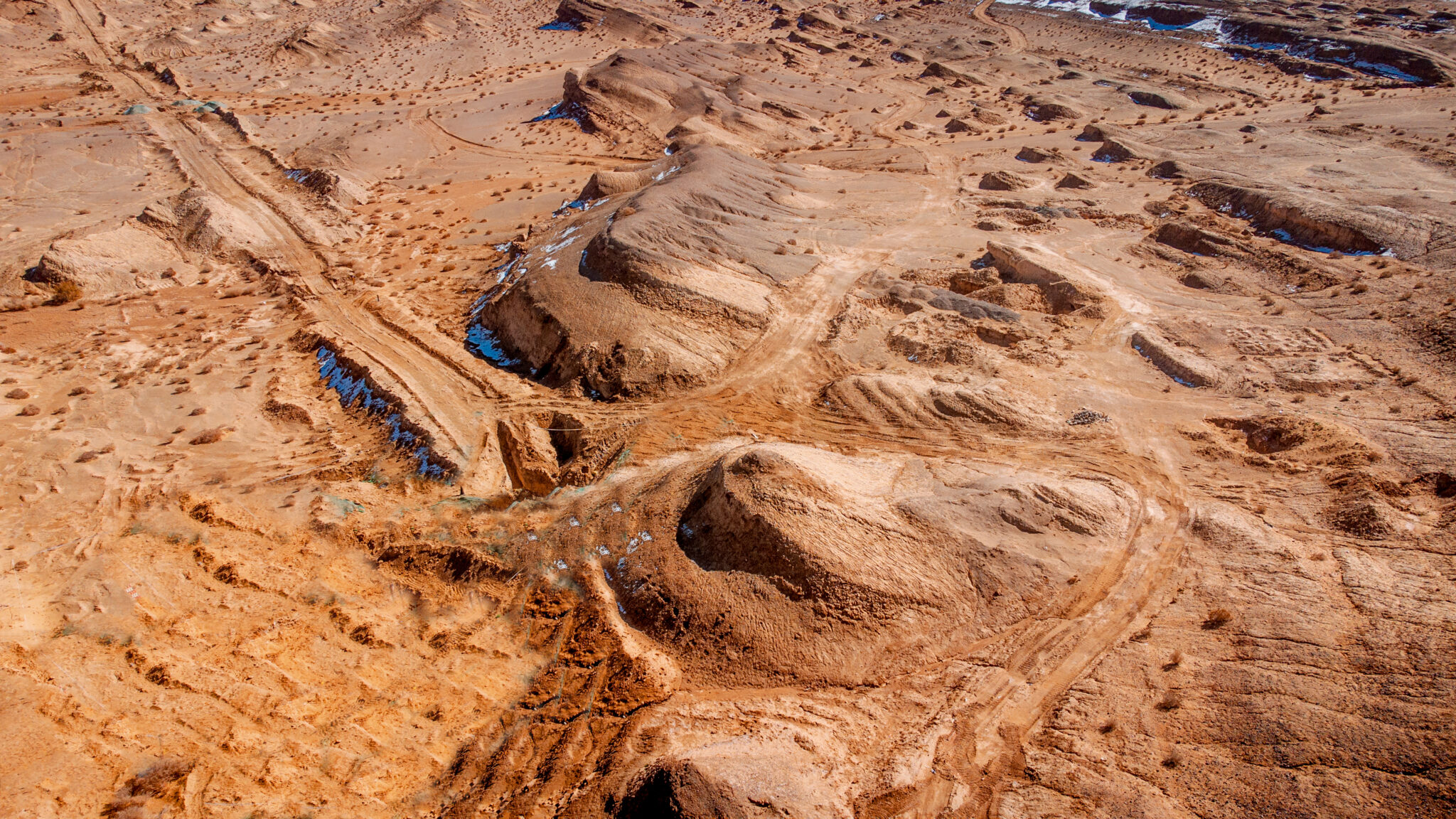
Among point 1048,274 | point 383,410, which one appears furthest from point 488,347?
point 1048,274

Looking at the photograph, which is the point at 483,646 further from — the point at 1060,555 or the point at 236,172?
the point at 236,172

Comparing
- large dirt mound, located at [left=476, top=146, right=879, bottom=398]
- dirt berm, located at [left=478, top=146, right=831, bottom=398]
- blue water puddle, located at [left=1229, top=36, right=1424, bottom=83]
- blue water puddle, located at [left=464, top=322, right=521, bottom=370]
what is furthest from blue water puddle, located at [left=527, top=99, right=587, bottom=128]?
blue water puddle, located at [left=1229, top=36, right=1424, bottom=83]

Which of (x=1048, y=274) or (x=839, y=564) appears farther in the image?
(x=1048, y=274)

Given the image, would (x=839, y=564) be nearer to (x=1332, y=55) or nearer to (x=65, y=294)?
(x=65, y=294)

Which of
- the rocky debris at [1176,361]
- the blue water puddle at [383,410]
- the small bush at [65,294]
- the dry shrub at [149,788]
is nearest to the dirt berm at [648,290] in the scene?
the blue water puddle at [383,410]

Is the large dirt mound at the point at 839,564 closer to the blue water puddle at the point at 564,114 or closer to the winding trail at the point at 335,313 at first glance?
the winding trail at the point at 335,313

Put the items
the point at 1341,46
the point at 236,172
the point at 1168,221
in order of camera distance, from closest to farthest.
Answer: the point at 1168,221 < the point at 236,172 < the point at 1341,46

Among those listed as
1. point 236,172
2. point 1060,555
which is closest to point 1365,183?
point 1060,555
